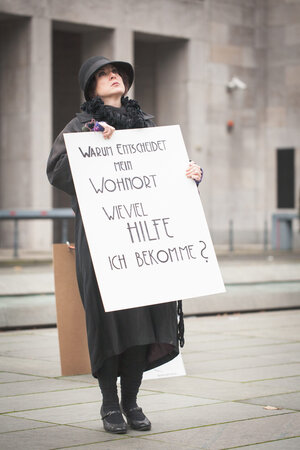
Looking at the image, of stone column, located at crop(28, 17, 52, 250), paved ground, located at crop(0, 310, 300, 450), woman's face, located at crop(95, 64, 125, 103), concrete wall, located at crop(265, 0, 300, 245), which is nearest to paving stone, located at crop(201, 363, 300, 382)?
paved ground, located at crop(0, 310, 300, 450)

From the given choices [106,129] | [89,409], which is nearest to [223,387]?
[89,409]

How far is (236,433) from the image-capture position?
5051mm

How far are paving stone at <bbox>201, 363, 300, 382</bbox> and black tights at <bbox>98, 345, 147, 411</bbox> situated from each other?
64.0 inches

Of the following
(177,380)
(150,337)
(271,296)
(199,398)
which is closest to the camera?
(150,337)

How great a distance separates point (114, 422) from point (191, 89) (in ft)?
81.2

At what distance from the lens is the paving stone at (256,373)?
686 centimetres

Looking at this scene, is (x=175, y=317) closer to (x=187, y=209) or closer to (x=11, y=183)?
(x=187, y=209)

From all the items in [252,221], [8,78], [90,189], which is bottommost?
[252,221]

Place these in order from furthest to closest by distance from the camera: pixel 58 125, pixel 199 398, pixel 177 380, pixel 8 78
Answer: pixel 58 125
pixel 8 78
pixel 177 380
pixel 199 398

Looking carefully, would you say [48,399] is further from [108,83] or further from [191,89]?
[191,89]

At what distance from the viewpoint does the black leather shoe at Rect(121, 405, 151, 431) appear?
17.0 feet

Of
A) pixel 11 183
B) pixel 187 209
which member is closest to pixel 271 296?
pixel 187 209

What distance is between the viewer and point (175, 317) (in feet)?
17.6

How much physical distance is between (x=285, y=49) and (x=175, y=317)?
1048 inches
